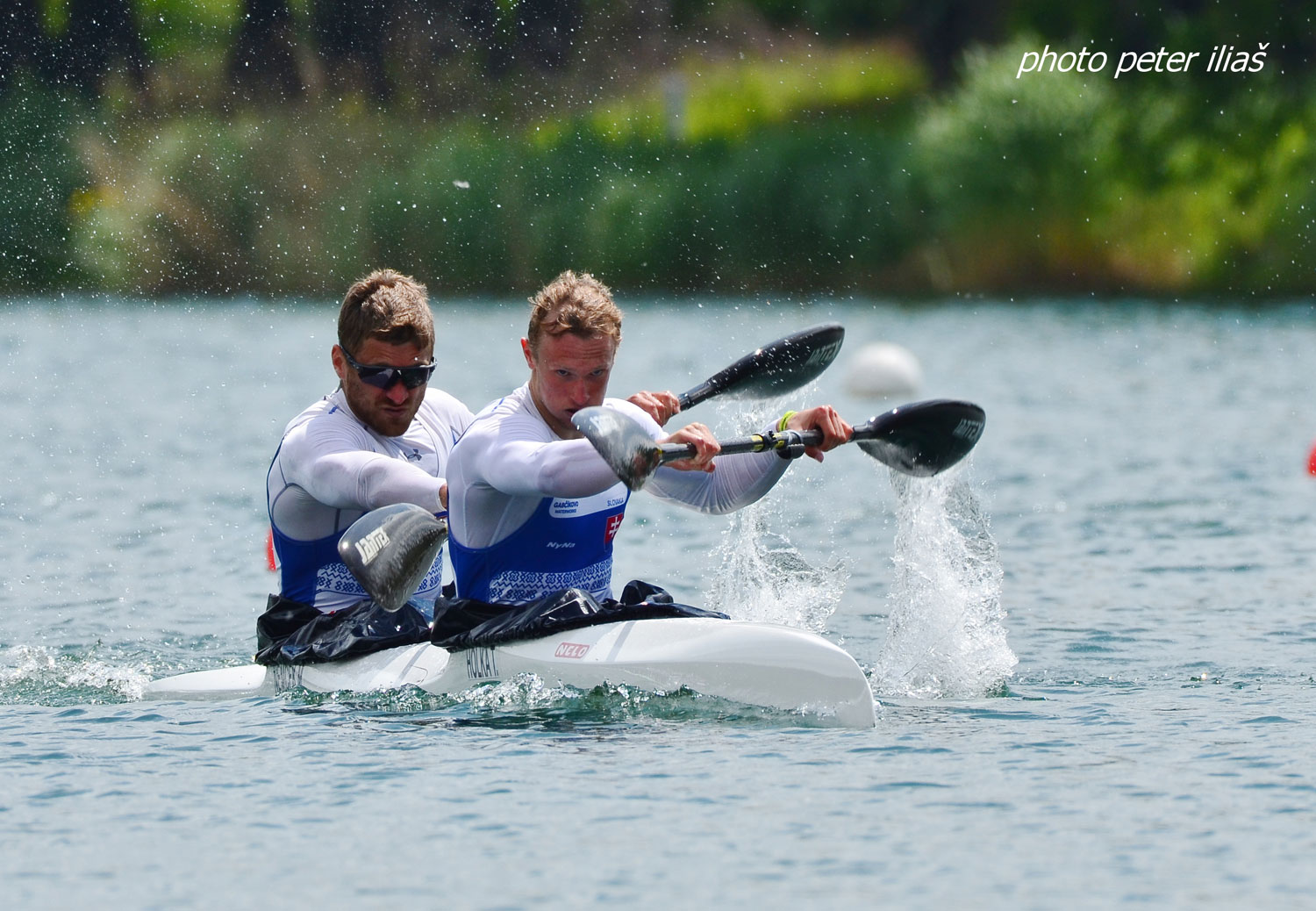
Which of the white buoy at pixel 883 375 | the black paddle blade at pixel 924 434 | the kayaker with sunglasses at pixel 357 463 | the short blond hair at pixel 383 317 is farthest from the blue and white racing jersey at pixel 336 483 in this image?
the white buoy at pixel 883 375

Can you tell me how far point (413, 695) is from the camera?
6.36 meters

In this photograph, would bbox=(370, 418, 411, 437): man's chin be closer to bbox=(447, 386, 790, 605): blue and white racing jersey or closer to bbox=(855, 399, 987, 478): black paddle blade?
bbox=(447, 386, 790, 605): blue and white racing jersey

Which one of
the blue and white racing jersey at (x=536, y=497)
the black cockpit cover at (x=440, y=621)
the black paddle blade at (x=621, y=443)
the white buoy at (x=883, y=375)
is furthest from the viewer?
the white buoy at (x=883, y=375)

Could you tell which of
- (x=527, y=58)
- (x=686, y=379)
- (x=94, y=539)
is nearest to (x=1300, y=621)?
(x=94, y=539)

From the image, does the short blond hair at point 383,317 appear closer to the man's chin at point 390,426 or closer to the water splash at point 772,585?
the man's chin at point 390,426

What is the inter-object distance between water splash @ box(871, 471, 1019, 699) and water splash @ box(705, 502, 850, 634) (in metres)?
0.58

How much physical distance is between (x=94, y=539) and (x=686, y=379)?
8.72 m

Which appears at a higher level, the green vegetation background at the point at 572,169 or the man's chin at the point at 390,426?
the green vegetation background at the point at 572,169

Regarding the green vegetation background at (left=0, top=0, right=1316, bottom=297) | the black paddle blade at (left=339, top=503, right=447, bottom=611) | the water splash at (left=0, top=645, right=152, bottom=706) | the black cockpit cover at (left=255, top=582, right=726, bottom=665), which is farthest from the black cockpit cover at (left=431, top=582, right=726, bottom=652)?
the green vegetation background at (left=0, top=0, right=1316, bottom=297)

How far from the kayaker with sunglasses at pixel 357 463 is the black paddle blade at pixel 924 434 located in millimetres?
1609

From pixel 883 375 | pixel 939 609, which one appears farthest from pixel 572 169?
pixel 939 609

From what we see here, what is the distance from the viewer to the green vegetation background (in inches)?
1060

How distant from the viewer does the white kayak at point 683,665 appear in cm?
596

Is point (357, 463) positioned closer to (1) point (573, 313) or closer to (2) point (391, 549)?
(2) point (391, 549)
